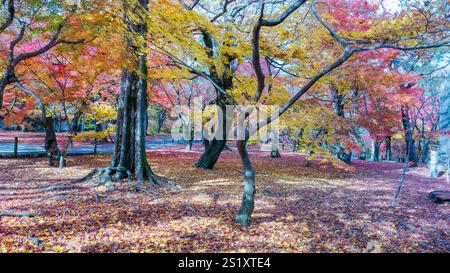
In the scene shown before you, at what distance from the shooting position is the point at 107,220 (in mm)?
4734

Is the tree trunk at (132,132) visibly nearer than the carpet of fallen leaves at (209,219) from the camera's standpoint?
No

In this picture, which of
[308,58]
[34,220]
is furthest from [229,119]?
[34,220]

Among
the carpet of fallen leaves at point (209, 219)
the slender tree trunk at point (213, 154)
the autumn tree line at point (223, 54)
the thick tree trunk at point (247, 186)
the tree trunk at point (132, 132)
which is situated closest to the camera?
the carpet of fallen leaves at point (209, 219)

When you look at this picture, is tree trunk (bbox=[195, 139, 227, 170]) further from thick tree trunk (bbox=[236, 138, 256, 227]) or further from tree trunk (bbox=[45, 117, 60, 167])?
thick tree trunk (bbox=[236, 138, 256, 227])

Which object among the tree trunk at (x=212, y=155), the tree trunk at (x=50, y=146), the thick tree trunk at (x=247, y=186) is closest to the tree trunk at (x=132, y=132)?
the tree trunk at (x=212, y=155)

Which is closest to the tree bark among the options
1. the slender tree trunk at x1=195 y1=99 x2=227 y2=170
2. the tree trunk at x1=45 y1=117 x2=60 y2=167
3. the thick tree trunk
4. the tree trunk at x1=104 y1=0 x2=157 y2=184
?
the tree trunk at x1=45 y1=117 x2=60 y2=167

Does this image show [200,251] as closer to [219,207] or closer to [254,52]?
[219,207]

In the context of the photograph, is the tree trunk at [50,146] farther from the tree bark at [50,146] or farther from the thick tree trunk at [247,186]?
the thick tree trunk at [247,186]

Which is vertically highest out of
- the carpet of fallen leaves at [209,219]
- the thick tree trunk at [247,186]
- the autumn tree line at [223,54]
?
the autumn tree line at [223,54]

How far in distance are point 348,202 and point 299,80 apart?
566 centimetres

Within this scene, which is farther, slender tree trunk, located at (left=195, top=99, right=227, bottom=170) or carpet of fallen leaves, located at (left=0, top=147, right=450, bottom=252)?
slender tree trunk, located at (left=195, top=99, right=227, bottom=170)

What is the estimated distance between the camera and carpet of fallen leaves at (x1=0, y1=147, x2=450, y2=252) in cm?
392

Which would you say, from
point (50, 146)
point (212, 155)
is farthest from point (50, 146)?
point (212, 155)

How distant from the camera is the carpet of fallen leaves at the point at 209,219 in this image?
12.9 ft
